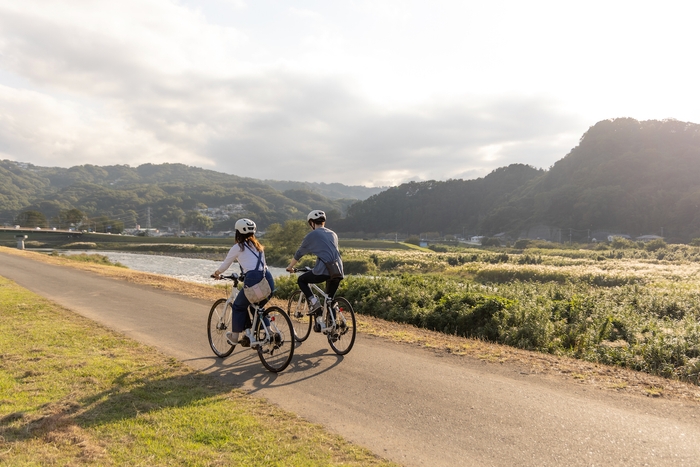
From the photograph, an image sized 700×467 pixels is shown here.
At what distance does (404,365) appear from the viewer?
7633 millimetres

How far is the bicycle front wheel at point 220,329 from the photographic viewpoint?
799 centimetres

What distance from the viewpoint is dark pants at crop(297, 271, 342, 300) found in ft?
26.9

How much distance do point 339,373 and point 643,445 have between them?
428 centimetres

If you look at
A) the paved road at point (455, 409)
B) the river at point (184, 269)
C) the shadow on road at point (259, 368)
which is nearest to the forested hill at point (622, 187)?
the river at point (184, 269)

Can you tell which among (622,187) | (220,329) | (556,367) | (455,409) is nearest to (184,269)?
(220,329)

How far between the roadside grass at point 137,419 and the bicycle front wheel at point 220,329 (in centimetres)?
81

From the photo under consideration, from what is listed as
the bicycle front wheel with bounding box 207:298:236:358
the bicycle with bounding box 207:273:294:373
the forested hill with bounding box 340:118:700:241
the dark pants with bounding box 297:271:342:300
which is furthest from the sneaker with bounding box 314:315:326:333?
the forested hill with bounding box 340:118:700:241

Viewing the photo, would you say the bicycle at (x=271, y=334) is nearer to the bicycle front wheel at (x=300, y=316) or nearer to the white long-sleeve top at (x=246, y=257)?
the white long-sleeve top at (x=246, y=257)

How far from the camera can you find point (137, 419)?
516cm

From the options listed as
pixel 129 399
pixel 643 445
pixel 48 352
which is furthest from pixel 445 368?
pixel 48 352

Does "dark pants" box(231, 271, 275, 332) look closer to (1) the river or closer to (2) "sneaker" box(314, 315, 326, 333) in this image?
(2) "sneaker" box(314, 315, 326, 333)

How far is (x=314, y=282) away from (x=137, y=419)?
396 cm

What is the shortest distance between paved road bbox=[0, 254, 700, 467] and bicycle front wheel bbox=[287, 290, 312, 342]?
24 cm

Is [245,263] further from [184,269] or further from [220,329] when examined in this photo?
[184,269]
